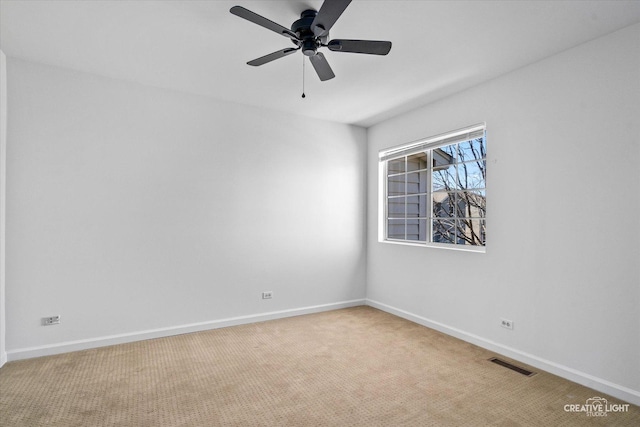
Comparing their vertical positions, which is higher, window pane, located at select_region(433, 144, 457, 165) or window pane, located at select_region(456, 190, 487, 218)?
window pane, located at select_region(433, 144, 457, 165)

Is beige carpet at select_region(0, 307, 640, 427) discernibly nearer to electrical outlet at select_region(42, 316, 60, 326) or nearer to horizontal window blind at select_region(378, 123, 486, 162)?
electrical outlet at select_region(42, 316, 60, 326)

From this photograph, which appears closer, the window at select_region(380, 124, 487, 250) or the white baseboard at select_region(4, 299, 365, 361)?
the white baseboard at select_region(4, 299, 365, 361)

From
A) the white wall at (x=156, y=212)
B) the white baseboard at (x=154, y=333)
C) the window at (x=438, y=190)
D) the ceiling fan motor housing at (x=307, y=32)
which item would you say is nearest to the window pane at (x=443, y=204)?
the window at (x=438, y=190)

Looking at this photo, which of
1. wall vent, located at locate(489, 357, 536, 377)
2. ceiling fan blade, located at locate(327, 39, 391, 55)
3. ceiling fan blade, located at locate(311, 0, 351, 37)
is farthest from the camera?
wall vent, located at locate(489, 357, 536, 377)

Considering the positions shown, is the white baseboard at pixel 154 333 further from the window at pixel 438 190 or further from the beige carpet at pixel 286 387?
the window at pixel 438 190

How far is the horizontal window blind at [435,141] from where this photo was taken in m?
3.41

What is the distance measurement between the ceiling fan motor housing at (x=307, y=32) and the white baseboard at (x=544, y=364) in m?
2.99

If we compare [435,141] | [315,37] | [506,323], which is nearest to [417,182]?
[435,141]

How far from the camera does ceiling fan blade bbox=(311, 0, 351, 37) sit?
174 cm

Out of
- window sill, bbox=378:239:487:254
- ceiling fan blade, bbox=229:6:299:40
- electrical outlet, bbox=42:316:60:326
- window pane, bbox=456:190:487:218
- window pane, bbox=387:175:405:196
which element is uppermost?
ceiling fan blade, bbox=229:6:299:40

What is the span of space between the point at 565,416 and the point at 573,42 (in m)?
2.64

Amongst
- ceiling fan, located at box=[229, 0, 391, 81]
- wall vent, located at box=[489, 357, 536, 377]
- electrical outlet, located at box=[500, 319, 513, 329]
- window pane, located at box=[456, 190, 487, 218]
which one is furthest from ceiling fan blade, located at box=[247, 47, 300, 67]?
wall vent, located at box=[489, 357, 536, 377]

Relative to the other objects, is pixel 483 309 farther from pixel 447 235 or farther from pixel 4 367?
pixel 4 367

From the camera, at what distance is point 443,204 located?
388 cm
